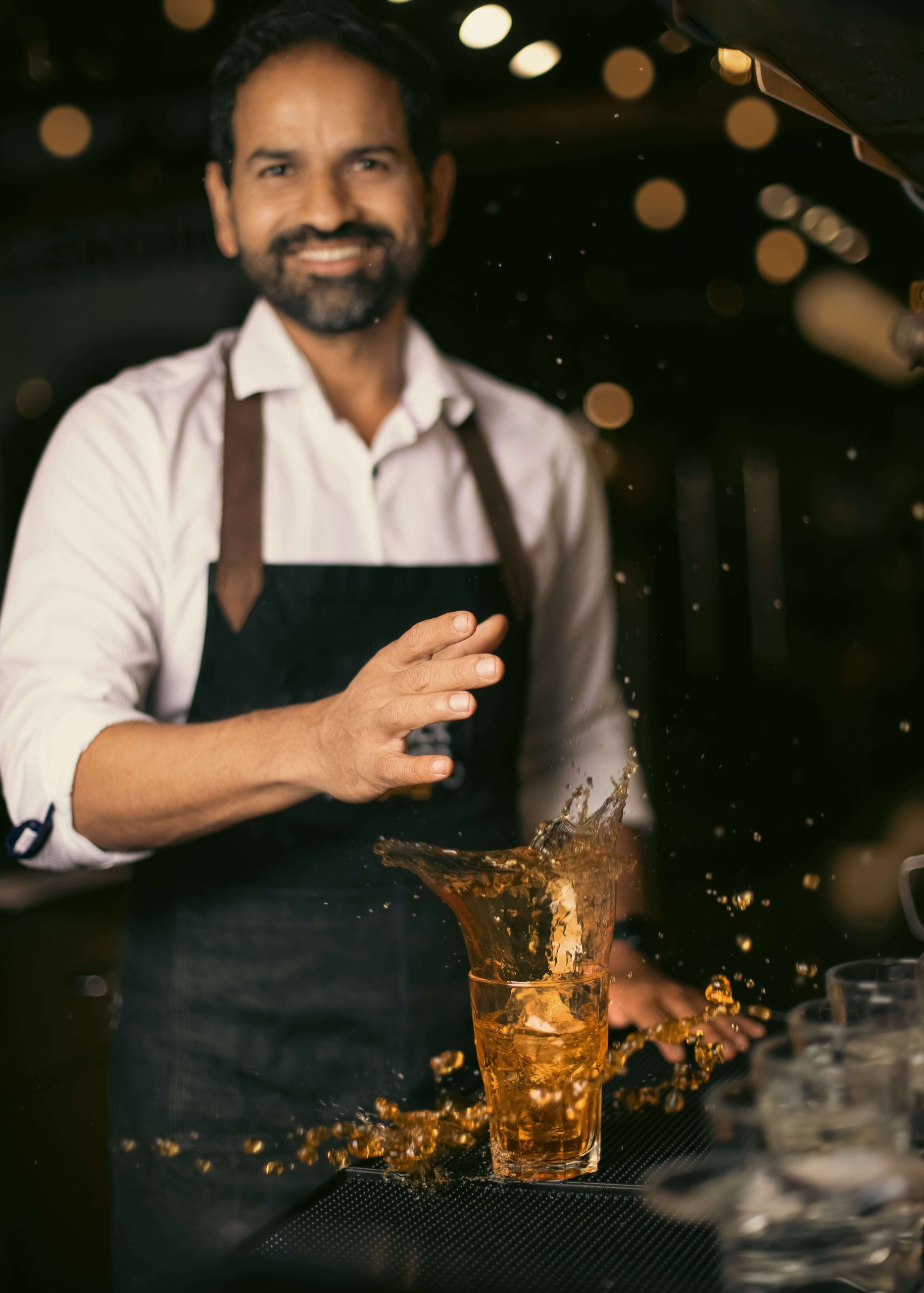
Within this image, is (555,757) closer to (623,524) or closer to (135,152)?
(623,524)

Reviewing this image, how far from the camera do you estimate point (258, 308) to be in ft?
4.11

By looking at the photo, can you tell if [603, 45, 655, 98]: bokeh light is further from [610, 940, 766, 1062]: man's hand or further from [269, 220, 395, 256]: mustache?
[610, 940, 766, 1062]: man's hand

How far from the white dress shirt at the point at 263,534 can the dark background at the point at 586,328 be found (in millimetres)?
37

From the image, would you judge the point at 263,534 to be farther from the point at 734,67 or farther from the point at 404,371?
the point at 734,67

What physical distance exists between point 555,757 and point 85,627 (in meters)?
0.51

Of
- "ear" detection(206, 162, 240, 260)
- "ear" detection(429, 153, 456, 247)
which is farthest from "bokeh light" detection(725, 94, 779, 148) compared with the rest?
"ear" detection(206, 162, 240, 260)

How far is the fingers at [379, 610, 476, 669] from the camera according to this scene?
837 millimetres

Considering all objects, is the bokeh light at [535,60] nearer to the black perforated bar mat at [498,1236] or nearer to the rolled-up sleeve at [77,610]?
the rolled-up sleeve at [77,610]

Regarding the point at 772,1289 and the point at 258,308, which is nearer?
the point at 772,1289

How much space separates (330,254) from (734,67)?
809 millimetres

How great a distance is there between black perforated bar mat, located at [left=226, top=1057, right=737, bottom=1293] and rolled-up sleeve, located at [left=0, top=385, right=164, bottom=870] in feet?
1.62

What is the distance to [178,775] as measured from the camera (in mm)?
1107

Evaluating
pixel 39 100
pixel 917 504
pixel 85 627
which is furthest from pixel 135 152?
pixel 917 504

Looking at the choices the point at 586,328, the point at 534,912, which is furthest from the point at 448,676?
the point at 586,328
